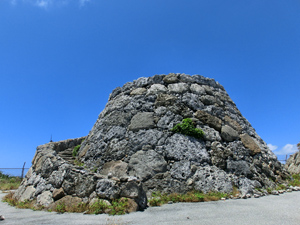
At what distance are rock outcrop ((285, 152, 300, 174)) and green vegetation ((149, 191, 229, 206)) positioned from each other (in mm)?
12361

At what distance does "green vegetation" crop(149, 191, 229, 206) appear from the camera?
6016 mm

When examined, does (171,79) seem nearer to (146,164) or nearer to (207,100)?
(207,100)

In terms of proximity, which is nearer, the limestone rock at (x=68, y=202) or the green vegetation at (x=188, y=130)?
the limestone rock at (x=68, y=202)

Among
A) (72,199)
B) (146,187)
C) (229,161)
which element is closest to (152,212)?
(146,187)

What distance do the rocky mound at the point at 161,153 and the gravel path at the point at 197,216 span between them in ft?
2.31

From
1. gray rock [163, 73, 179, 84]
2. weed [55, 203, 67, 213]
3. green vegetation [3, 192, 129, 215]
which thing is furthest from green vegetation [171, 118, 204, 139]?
weed [55, 203, 67, 213]

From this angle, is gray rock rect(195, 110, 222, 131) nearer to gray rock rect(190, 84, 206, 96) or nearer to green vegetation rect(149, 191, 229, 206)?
gray rock rect(190, 84, 206, 96)

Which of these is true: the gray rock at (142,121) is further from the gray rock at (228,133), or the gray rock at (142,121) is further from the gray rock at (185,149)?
the gray rock at (228,133)

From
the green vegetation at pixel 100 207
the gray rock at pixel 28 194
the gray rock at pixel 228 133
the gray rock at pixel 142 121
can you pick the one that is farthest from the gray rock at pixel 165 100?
the gray rock at pixel 28 194

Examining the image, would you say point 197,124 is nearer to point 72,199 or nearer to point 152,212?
point 152,212

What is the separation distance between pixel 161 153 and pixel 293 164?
47.5 ft

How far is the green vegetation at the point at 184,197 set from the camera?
19.7ft

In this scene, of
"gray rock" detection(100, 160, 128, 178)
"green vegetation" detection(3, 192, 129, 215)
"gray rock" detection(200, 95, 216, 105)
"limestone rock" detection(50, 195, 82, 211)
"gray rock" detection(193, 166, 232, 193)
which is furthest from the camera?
"gray rock" detection(200, 95, 216, 105)

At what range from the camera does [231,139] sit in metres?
8.80
